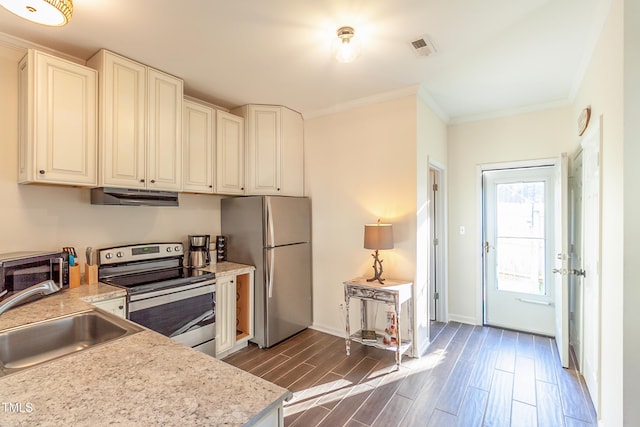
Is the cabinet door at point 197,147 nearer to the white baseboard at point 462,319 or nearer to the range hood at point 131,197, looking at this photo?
the range hood at point 131,197

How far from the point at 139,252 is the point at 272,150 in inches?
68.3

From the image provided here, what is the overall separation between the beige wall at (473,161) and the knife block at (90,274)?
12.6 feet

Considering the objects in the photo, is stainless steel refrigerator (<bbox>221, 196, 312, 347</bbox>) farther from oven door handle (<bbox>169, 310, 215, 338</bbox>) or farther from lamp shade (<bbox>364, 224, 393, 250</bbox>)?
lamp shade (<bbox>364, 224, 393, 250</bbox>)

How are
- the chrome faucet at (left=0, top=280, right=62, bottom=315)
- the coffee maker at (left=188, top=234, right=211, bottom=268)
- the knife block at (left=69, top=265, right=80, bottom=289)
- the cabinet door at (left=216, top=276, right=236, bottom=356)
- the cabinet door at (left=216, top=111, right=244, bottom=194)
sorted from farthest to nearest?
the cabinet door at (left=216, top=111, right=244, bottom=194) → the coffee maker at (left=188, top=234, right=211, bottom=268) → the cabinet door at (left=216, top=276, right=236, bottom=356) → the knife block at (left=69, top=265, right=80, bottom=289) → the chrome faucet at (left=0, top=280, right=62, bottom=315)

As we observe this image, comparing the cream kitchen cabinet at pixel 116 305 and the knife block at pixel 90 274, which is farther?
the knife block at pixel 90 274

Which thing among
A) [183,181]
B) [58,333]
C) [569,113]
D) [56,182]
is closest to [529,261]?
[569,113]

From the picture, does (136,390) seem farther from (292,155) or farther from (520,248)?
(520,248)

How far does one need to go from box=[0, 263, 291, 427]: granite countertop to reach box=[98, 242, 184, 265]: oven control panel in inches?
61.4

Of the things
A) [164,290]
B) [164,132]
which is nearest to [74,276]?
[164,290]

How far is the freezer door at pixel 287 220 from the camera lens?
3.18m

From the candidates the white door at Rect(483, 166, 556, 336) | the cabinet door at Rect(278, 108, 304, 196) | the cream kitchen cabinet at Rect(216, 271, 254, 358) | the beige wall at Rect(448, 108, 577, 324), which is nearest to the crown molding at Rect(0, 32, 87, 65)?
the cabinet door at Rect(278, 108, 304, 196)

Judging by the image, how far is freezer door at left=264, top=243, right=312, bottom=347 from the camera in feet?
10.4

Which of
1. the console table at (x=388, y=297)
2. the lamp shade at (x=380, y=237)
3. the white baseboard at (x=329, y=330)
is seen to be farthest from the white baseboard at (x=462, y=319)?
the lamp shade at (x=380, y=237)

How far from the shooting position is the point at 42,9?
144 cm
